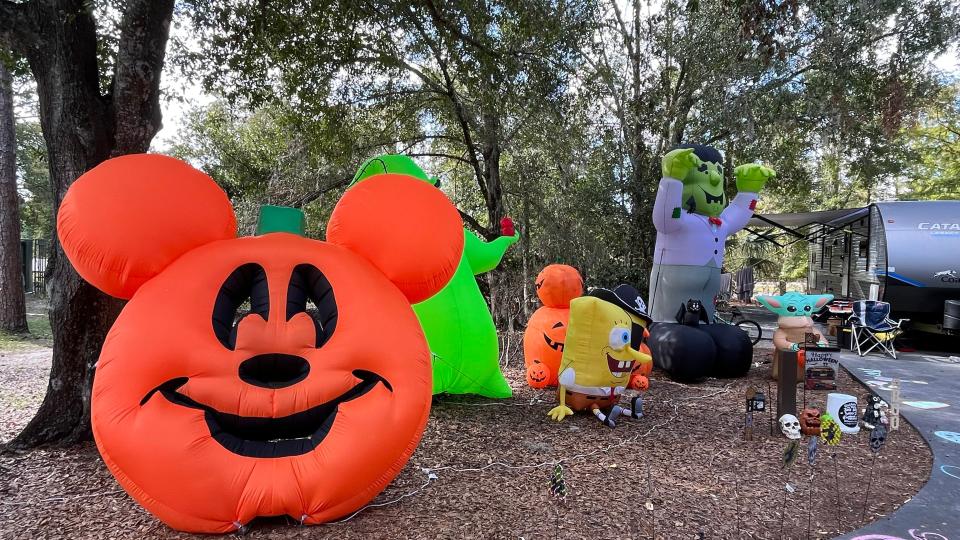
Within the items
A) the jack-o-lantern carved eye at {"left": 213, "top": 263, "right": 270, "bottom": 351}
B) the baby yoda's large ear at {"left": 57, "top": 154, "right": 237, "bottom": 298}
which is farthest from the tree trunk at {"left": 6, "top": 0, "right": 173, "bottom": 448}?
the jack-o-lantern carved eye at {"left": 213, "top": 263, "right": 270, "bottom": 351}

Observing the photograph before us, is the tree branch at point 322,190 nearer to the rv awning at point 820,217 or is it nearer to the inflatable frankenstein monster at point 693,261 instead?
the inflatable frankenstein monster at point 693,261

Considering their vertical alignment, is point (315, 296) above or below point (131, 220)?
below

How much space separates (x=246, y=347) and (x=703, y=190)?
653 centimetres

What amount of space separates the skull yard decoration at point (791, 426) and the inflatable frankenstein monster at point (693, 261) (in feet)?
6.42

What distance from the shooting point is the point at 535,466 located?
428 cm

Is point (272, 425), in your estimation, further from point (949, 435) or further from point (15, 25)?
point (949, 435)

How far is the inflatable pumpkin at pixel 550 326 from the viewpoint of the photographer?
6371mm

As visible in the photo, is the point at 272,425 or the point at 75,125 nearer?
the point at 272,425

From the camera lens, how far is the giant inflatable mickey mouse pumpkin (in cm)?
291

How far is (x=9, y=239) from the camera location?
10898 mm

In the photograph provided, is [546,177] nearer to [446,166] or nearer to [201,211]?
[446,166]

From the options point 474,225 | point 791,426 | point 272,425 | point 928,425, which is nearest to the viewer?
point 272,425

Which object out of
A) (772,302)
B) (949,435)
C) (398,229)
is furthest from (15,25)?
(949,435)

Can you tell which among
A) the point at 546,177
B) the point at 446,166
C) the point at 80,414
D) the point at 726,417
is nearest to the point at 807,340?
the point at 726,417
